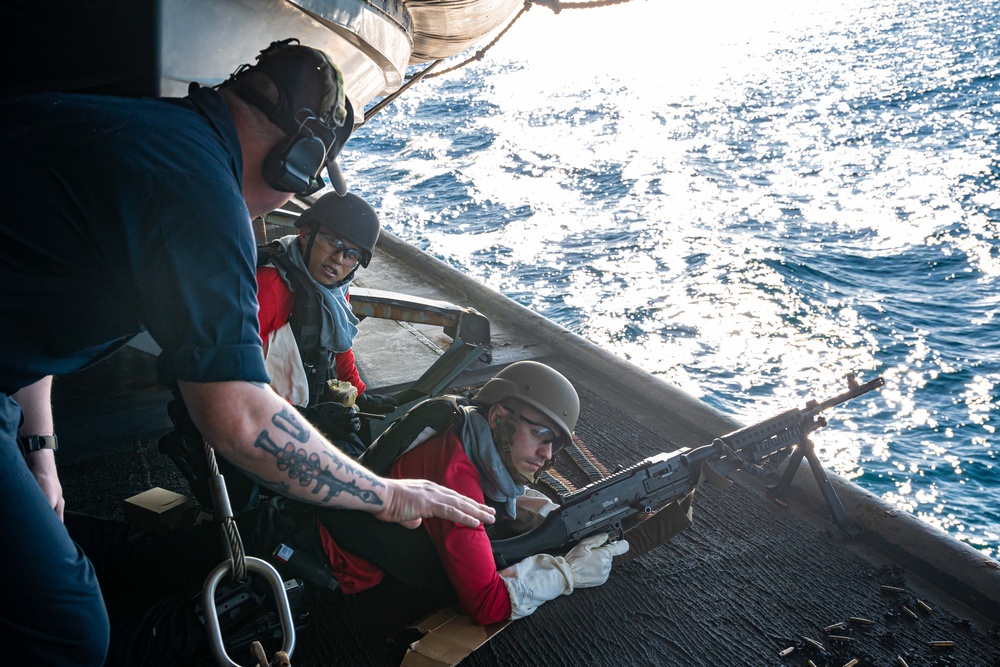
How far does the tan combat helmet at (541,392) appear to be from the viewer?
3.16 metres

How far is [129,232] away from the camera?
5.11 ft

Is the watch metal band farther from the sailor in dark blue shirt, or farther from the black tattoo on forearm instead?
the black tattoo on forearm

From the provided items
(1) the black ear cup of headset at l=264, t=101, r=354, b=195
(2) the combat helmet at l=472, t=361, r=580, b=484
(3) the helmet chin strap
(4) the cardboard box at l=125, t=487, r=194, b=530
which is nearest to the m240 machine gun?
(2) the combat helmet at l=472, t=361, r=580, b=484

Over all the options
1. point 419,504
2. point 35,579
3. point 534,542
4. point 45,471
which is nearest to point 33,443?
point 45,471

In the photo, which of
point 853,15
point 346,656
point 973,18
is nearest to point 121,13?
point 346,656

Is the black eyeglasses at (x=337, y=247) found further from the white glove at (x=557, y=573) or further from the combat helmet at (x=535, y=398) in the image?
the white glove at (x=557, y=573)

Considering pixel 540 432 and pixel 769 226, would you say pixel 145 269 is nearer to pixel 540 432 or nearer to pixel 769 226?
pixel 540 432

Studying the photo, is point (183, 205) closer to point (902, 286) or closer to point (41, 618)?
point (41, 618)

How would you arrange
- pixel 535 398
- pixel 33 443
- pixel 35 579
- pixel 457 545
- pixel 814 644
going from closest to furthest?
→ pixel 35 579
pixel 33 443
pixel 457 545
pixel 535 398
pixel 814 644

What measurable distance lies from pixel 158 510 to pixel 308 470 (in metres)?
2.20

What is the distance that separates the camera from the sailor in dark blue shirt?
5.12 feet

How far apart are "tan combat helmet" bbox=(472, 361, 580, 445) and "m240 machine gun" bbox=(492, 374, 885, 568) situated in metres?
0.56

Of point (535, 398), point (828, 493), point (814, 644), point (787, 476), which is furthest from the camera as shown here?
point (787, 476)

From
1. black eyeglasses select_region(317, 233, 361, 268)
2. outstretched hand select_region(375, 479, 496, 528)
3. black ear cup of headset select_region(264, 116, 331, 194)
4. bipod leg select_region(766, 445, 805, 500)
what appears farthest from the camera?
bipod leg select_region(766, 445, 805, 500)
